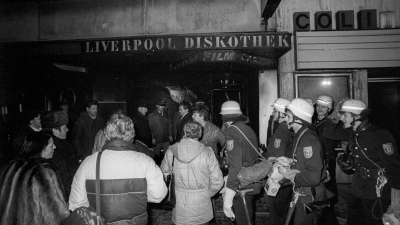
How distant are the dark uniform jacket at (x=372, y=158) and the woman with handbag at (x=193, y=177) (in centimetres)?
197

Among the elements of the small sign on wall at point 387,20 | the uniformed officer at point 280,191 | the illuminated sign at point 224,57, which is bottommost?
the uniformed officer at point 280,191

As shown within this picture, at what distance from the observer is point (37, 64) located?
28.4 feet

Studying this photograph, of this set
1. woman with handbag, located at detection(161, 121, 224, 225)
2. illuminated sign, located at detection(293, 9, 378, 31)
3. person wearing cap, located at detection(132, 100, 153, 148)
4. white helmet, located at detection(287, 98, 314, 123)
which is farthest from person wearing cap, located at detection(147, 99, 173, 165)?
white helmet, located at detection(287, 98, 314, 123)

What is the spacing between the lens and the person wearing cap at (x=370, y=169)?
3227 millimetres

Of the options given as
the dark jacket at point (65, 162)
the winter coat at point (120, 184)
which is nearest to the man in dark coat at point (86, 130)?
the dark jacket at point (65, 162)

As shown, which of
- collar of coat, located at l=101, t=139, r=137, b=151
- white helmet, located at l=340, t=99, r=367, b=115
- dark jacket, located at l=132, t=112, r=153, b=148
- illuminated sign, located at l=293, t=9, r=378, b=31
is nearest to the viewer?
collar of coat, located at l=101, t=139, r=137, b=151

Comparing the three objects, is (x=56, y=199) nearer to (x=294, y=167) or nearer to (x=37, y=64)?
(x=294, y=167)

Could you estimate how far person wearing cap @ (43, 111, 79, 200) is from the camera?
13.1 ft

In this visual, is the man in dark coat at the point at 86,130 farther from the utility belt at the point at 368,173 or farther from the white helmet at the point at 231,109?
the utility belt at the point at 368,173

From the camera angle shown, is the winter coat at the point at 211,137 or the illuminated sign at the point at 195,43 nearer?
the winter coat at the point at 211,137

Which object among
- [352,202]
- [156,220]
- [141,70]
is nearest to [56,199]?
[156,220]

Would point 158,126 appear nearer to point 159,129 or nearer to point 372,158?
point 159,129

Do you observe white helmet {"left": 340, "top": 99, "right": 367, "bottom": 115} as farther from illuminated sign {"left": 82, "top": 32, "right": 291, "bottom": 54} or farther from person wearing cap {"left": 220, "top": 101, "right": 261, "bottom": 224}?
illuminated sign {"left": 82, "top": 32, "right": 291, "bottom": 54}

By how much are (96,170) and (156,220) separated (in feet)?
11.8
